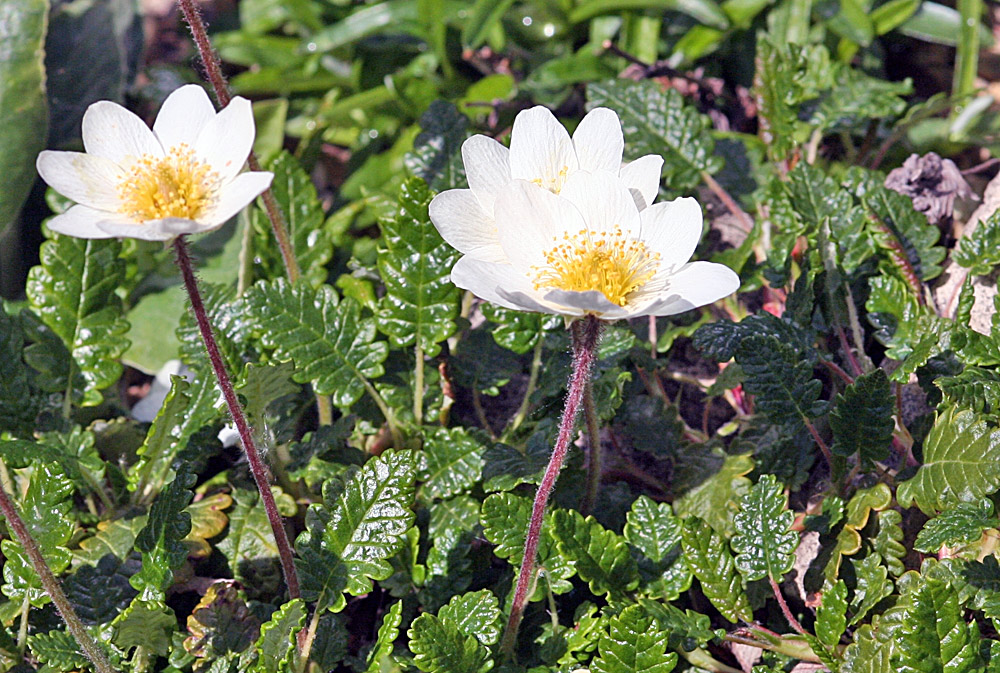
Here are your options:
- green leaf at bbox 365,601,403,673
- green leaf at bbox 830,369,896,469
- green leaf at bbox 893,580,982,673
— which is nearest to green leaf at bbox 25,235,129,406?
green leaf at bbox 365,601,403,673

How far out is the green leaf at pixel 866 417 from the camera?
2492 mm

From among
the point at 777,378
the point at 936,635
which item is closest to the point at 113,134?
the point at 777,378

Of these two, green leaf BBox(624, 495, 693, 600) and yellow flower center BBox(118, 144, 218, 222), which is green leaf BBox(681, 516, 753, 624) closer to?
green leaf BBox(624, 495, 693, 600)

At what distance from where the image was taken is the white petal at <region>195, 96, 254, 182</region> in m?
2.16

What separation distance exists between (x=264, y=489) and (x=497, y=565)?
821mm

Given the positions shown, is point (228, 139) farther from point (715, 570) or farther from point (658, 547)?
point (715, 570)

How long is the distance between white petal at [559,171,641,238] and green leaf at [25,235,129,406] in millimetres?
1606

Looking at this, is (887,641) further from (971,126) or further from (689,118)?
(971,126)

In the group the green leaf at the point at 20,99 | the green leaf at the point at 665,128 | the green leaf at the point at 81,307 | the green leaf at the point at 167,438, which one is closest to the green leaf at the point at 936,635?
the green leaf at the point at 665,128

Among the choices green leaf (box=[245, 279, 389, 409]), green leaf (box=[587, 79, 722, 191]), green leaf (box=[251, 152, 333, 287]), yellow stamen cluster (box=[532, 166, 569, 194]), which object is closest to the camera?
yellow stamen cluster (box=[532, 166, 569, 194])

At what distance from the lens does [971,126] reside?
387cm

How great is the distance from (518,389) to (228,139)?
157cm

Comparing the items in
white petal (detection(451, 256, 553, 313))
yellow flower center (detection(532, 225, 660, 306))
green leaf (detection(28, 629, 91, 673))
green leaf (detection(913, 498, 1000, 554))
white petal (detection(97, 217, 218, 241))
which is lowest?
green leaf (detection(28, 629, 91, 673))

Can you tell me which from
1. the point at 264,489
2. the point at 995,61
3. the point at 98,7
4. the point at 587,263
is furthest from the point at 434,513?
the point at 995,61
